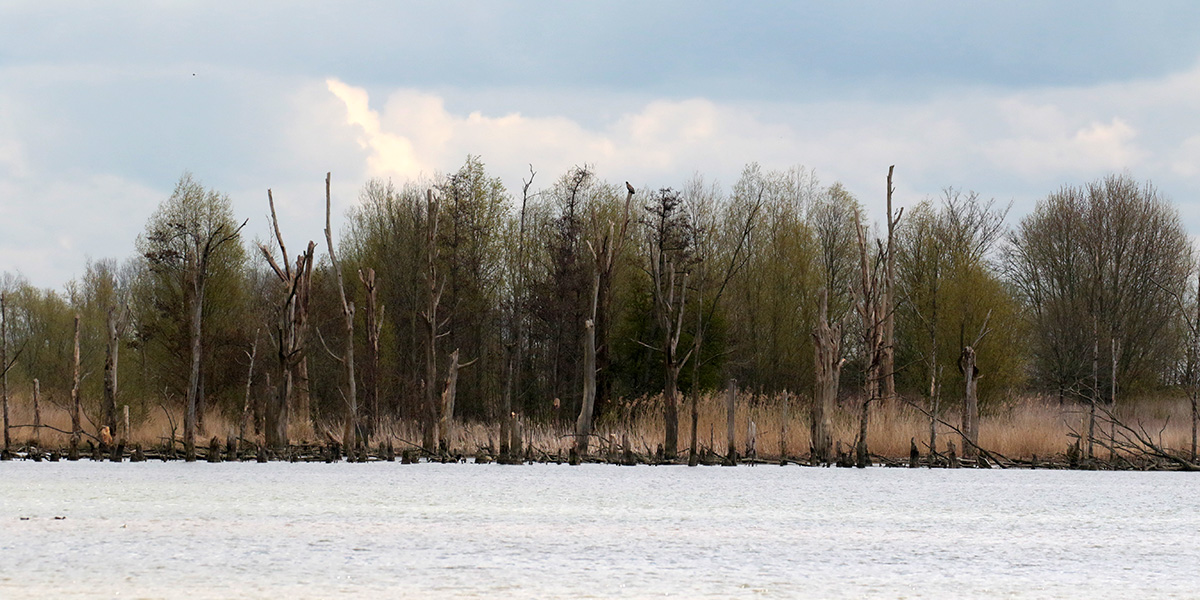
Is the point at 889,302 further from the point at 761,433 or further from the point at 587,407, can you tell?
the point at 587,407

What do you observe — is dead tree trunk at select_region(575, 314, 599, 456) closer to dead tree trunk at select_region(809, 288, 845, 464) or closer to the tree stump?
dead tree trunk at select_region(809, 288, 845, 464)

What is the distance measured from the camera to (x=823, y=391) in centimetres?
2008

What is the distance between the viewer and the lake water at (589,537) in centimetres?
698

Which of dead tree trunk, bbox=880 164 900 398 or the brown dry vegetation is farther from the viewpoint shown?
dead tree trunk, bbox=880 164 900 398

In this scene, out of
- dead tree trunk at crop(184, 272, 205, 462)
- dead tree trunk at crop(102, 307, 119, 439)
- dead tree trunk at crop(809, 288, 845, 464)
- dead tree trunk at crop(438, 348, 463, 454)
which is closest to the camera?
dead tree trunk at crop(809, 288, 845, 464)

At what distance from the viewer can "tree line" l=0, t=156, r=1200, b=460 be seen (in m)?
32.4

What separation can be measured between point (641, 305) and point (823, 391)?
43.6 feet

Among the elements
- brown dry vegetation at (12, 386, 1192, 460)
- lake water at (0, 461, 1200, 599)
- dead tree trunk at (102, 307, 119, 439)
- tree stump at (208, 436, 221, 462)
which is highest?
dead tree trunk at (102, 307, 119, 439)

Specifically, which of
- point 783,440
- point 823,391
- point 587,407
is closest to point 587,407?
point 587,407

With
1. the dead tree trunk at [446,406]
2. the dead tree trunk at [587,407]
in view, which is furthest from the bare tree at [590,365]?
the dead tree trunk at [446,406]

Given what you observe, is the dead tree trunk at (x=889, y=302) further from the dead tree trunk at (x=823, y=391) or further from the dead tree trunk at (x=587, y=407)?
the dead tree trunk at (x=587, y=407)

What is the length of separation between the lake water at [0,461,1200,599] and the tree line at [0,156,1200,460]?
1427 centimetres

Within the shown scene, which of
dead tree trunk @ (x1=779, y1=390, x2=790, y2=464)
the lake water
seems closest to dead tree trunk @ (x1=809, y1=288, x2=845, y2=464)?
dead tree trunk @ (x1=779, y1=390, x2=790, y2=464)

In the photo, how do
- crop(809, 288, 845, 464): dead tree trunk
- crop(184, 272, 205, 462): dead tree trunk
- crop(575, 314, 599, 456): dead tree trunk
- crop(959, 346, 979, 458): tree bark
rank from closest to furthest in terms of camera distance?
crop(809, 288, 845, 464): dead tree trunk, crop(959, 346, 979, 458): tree bark, crop(575, 314, 599, 456): dead tree trunk, crop(184, 272, 205, 462): dead tree trunk
